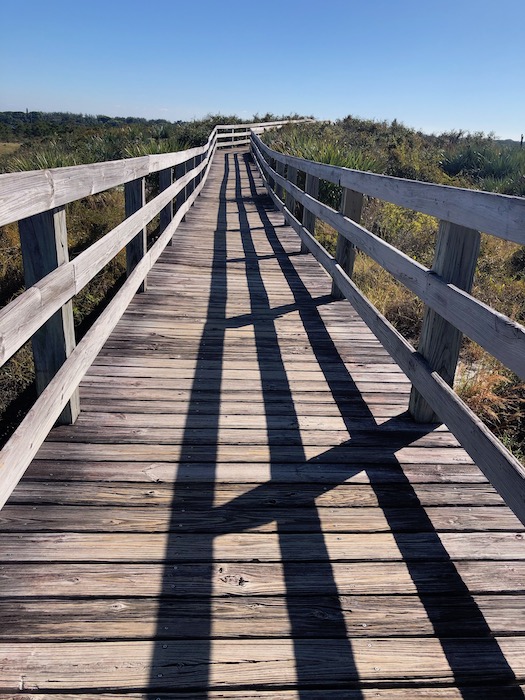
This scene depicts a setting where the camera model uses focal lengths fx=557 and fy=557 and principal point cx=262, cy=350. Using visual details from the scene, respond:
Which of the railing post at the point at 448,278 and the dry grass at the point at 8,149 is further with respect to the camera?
the dry grass at the point at 8,149

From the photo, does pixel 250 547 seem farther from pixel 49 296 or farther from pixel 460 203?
pixel 460 203

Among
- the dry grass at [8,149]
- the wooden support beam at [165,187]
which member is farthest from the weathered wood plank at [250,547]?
the dry grass at [8,149]

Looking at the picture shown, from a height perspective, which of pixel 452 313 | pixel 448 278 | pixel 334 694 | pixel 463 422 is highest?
pixel 448 278

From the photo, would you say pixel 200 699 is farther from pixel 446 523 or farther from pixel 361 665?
pixel 446 523

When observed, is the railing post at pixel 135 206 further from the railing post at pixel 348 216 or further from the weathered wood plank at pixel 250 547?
→ the weathered wood plank at pixel 250 547

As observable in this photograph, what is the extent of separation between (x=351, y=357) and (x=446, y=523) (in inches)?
80.3

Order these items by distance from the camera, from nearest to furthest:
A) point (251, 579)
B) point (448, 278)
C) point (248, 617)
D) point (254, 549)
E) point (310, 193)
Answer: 1. point (248, 617)
2. point (251, 579)
3. point (254, 549)
4. point (448, 278)
5. point (310, 193)

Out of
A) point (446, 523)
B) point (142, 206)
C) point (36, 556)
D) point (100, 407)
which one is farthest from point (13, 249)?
point (446, 523)

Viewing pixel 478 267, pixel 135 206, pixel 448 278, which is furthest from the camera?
pixel 478 267

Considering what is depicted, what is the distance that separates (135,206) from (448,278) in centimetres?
300

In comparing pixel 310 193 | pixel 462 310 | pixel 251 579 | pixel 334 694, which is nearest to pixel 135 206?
pixel 310 193

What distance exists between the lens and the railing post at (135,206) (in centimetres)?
468

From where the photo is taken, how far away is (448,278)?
8.84ft

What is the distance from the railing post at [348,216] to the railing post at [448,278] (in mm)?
2109
